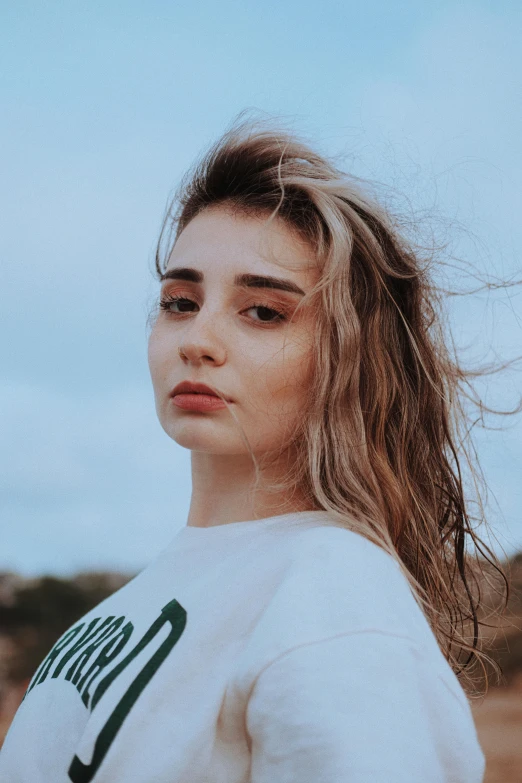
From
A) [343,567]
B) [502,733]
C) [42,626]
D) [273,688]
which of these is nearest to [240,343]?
[343,567]

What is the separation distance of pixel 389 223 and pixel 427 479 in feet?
2.26

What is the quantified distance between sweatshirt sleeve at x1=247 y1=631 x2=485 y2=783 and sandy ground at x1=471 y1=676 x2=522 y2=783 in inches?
307

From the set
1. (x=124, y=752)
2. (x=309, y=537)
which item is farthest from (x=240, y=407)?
(x=124, y=752)

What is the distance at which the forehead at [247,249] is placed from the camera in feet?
6.31

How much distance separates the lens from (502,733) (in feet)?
32.4

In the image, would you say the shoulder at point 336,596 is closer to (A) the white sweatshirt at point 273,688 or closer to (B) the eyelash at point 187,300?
(A) the white sweatshirt at point 273,688

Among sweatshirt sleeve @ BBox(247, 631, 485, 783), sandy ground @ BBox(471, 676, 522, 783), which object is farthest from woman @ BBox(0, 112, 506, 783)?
sandy ground @ BBox(471, 676, 522, 783)

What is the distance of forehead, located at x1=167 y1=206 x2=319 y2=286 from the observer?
1925 mm

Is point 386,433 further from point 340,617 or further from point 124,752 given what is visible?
point 124,752

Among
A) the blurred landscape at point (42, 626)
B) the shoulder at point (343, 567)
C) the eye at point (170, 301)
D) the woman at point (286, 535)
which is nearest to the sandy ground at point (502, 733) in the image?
the blurred landscape at point (42, 626)

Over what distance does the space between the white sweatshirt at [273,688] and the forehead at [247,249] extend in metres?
0.58

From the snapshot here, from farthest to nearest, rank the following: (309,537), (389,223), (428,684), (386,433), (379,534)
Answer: (389,223) → (386,433) → (379,534) → (309,537) → (428,684)

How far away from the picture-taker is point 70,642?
2.07 m

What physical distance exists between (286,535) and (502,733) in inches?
373
